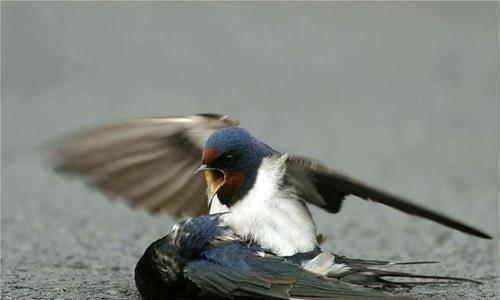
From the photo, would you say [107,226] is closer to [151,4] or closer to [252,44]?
[252,44]

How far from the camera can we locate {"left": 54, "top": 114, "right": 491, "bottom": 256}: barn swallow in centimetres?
345

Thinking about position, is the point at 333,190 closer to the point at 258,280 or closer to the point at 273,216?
the point at 273,216

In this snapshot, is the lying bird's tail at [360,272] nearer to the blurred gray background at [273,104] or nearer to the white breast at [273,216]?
the white breast at [273,216]

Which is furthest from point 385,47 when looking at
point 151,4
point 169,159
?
point 169,159

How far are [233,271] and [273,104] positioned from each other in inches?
222

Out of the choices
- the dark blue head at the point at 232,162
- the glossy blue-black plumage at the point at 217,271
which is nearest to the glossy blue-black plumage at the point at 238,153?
the dark blue head at the point at 232,162

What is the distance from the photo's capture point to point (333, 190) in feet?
12.4

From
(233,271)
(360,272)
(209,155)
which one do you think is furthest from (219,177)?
(360,272)

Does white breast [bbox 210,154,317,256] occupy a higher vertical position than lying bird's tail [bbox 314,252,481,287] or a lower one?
higher

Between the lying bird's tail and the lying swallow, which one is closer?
the lying swallow

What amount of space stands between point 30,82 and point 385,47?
3.38 m

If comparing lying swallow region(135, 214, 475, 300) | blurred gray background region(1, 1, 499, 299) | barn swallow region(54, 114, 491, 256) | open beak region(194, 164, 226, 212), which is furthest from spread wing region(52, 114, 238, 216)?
lying swallow region(135, 214, 475, 300)

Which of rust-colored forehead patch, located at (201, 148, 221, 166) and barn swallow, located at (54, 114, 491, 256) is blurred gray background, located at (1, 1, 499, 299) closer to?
barn swallow, located at (54, 114, 491, 256)

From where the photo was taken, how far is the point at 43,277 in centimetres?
414
